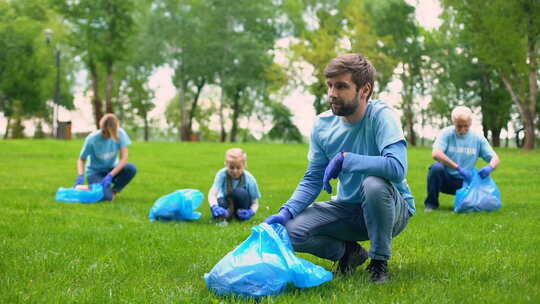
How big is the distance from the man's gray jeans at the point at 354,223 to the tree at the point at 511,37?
2798cm

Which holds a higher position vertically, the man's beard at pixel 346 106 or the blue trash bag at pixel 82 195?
the man's beard at pixel 346 106

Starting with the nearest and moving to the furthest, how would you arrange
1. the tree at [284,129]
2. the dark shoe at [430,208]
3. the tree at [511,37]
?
the dark shoe at [430,208]
the tree at [511,37]
the tree at [284,129]

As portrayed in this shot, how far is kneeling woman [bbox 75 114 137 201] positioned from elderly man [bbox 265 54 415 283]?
5.84 metres

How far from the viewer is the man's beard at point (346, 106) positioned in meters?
3.96

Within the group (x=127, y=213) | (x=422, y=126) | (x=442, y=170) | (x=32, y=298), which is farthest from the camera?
(x=422, y=126)

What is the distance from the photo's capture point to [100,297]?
3662mm

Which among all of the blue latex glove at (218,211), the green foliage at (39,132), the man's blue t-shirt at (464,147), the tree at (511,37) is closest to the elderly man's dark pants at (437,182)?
the man's blue t-shirt at (464,147)

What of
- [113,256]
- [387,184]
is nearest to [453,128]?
[387,184]

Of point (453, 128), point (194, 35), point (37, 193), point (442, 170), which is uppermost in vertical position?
point (194, 35)

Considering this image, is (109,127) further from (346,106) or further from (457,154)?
(346,106)

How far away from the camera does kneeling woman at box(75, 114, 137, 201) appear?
31.1 ft

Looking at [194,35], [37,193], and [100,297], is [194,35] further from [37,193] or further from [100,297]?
[100,297]

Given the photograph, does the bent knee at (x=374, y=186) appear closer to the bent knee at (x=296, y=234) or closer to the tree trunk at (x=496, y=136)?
the bent knee at (x=296, y=234)

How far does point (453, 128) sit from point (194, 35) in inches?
1512
